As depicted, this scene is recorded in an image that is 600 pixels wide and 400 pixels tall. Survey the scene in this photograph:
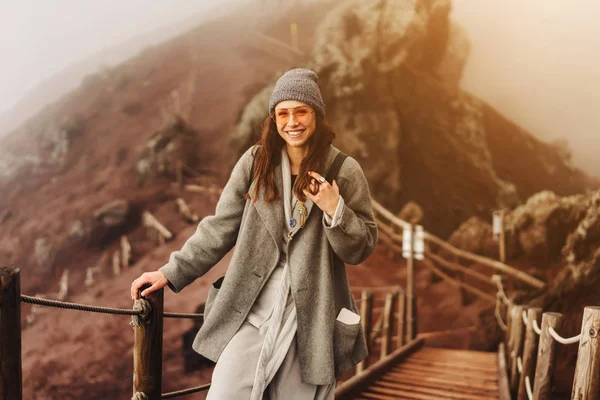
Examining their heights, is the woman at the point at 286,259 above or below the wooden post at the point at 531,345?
above

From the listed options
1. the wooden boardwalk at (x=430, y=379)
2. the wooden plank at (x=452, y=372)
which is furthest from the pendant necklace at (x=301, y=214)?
the wooden plank at (x=452, y=372)

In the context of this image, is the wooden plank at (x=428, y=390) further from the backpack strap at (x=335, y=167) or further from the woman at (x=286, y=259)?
the backpack strap at (x=335, y=167)

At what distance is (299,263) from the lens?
1755 millimetres

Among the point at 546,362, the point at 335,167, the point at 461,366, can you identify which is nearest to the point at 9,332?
the point at 335,167

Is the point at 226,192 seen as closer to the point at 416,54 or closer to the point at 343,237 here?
the point at 343,237

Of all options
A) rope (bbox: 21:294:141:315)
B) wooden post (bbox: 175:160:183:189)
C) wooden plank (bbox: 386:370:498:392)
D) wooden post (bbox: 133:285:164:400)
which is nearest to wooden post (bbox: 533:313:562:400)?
wooden plank (bbox: 386:370:498:392)

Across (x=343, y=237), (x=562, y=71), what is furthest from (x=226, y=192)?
(x=562, y=71)

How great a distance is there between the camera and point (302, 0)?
8.64 meters

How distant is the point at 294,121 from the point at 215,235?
0.40 metres

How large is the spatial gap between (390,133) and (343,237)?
6.70 metres

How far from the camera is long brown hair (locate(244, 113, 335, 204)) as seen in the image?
178cm

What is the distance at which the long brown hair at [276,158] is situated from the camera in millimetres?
1775

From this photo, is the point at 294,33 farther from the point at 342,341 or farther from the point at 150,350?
the point at 342,341

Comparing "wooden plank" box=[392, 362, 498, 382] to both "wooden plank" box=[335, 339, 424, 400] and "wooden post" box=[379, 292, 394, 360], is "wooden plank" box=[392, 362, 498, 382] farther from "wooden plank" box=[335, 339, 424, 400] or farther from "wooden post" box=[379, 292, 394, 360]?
"wooden post" box=[379, 292, 394, 360]
